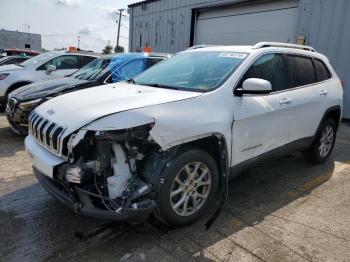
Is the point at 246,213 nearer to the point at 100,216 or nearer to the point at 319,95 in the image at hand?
the point at 100,216

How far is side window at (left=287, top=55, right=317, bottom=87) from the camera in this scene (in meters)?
4.40

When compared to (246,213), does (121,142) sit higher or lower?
higher

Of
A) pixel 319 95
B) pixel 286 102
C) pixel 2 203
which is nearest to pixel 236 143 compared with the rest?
pixel 286 102

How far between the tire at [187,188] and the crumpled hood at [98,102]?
0.57m

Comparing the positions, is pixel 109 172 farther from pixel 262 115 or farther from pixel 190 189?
pixel 262 115

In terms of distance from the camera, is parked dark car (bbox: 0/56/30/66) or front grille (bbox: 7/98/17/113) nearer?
front grille (bbox: 7/98/17/113)

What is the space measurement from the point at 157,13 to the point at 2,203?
12613 millimetres

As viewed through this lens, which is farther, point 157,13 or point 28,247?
point 157,13

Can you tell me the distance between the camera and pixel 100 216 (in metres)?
2.70

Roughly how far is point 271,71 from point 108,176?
7.86 ft

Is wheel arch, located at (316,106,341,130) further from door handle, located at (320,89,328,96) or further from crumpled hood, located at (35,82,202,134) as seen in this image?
crumpled hood, located at (35,82,202,134)

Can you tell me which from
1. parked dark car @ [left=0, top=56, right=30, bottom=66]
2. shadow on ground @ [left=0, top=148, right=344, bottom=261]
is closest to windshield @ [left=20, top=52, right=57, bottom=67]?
parked dark car @ [left=0, top=56, right=30, bottom=66]

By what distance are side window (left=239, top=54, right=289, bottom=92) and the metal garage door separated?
250 inches

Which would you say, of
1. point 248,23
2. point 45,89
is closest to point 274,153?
point 45,89
